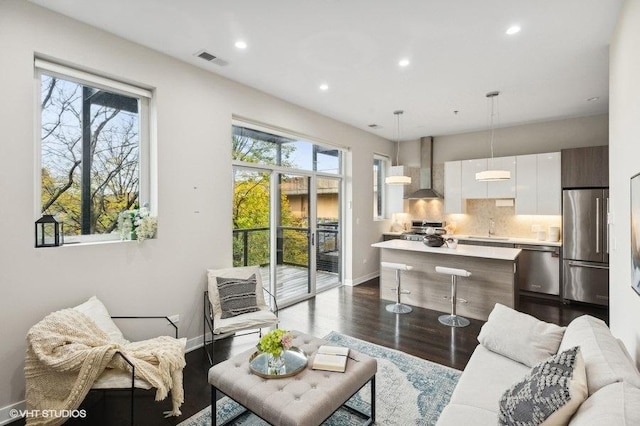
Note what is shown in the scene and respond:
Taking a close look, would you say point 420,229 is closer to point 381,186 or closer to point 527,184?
point 381,186

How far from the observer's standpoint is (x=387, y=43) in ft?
9.99

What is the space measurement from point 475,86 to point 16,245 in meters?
5.01

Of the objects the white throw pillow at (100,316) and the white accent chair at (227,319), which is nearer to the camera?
the white throw pillow at (100,316)

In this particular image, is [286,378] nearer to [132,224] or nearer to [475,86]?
[132,224]

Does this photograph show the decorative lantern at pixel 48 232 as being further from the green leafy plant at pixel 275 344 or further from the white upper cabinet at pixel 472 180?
Result: the white upper cabinet at pixel 472 180

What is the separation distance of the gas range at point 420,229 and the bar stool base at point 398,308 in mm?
2058

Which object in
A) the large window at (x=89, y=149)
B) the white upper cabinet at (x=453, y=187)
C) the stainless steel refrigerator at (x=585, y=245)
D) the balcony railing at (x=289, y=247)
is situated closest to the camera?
the large window at (x=89, y=149)

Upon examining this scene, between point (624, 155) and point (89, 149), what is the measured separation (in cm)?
446

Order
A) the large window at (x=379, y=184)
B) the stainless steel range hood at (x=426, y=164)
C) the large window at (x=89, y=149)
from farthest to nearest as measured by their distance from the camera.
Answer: the large window at (x=379, y=184)
the stainless steel range hood at (x=426, y=164)
the large window at (x=89, y=149)

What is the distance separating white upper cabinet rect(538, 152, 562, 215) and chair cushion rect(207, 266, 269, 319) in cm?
500

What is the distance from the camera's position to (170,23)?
273cm

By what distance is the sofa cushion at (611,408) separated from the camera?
1.09 meters

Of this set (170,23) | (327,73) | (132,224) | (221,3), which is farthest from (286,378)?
(327,73)

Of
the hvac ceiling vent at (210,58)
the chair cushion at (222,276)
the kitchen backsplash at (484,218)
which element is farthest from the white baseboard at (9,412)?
the kitchen backsplash at (484,218)
